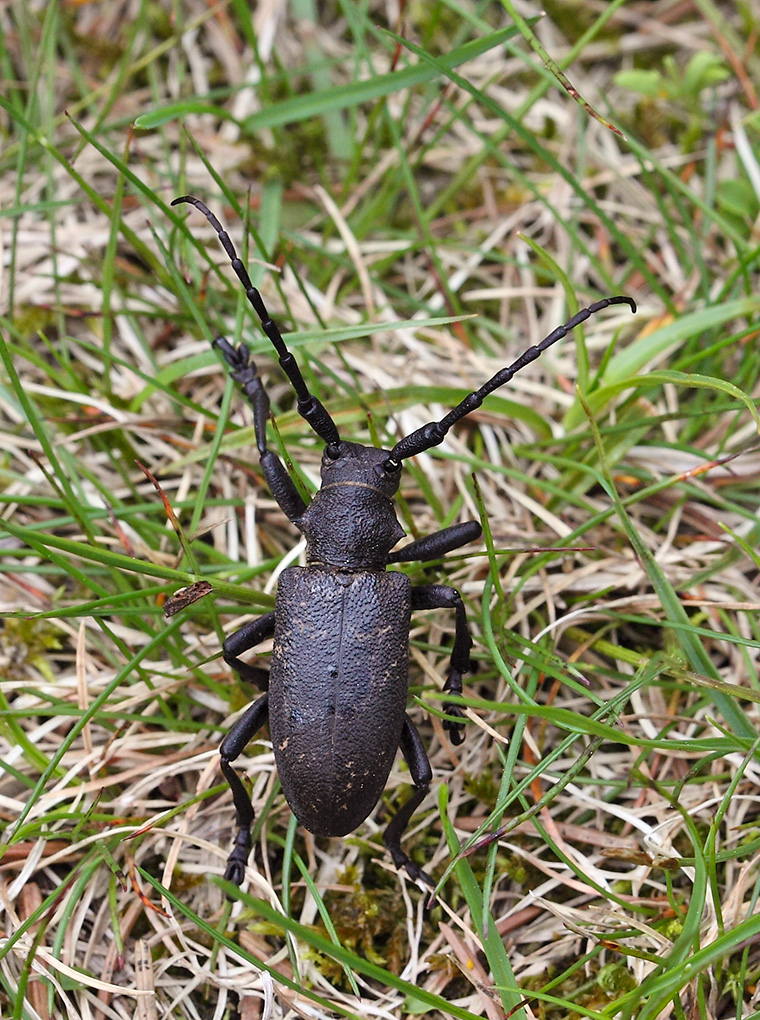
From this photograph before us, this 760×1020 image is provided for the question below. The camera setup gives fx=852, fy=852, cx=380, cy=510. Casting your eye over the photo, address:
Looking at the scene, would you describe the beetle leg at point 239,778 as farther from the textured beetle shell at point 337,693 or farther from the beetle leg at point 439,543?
the beetle leg at point 439,543

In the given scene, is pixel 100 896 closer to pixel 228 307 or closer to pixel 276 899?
pixel 276 899

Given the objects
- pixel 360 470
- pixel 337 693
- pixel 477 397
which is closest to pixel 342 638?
pixel 337 693

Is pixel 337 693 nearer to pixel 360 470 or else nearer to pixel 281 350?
pixel 360 470

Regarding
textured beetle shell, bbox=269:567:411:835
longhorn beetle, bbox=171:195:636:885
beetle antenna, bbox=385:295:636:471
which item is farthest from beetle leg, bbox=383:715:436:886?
beetle antenna, bbox=385:295:636:471

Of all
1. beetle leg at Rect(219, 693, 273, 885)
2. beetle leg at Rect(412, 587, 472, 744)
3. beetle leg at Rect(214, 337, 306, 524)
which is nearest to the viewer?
beetle leg at Rect(219, 693, 273, 885)

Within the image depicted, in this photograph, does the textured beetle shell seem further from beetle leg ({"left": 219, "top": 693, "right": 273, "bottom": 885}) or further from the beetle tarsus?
the beetle tarsus

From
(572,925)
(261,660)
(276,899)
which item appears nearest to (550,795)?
(572,925)

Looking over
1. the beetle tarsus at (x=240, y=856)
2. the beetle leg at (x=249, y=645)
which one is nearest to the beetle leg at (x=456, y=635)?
the beetle leg at (x=249, y=645)
